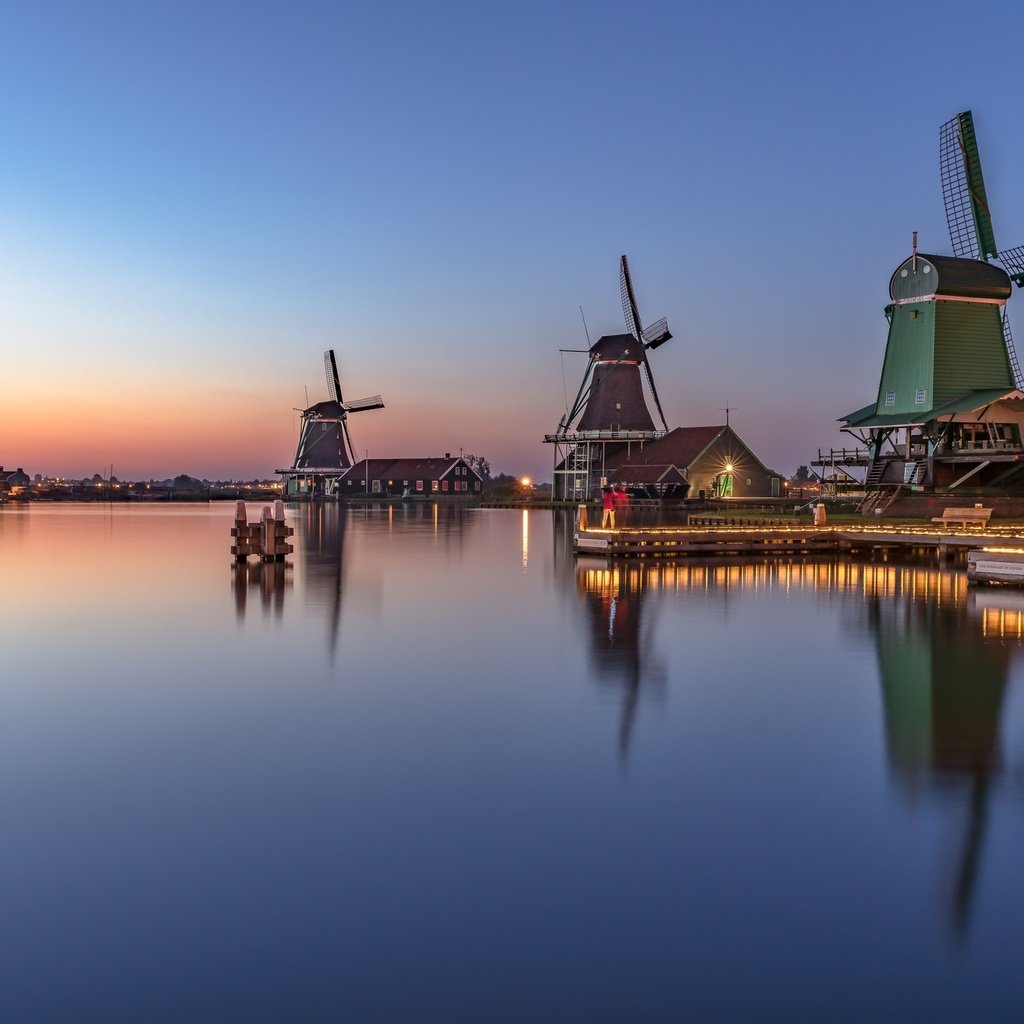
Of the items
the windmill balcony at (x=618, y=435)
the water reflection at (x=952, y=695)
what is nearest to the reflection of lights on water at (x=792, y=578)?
the water reflection at (x=952, y=695)

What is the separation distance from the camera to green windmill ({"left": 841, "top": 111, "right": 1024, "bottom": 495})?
37.8m

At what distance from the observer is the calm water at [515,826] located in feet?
15.1

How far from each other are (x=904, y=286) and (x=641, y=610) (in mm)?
27153

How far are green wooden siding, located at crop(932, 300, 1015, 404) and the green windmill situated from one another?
0.04 metres

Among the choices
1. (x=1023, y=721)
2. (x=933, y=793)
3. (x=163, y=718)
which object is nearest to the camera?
(x=933, y=793)

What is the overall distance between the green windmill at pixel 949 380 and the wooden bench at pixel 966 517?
131 inches

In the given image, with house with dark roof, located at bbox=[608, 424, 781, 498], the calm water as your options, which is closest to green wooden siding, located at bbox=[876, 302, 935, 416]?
house with dark roof, located at bbox=[608, 424, 781, 498]

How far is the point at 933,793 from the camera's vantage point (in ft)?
23.9

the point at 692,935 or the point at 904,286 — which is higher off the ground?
the point at 904,286

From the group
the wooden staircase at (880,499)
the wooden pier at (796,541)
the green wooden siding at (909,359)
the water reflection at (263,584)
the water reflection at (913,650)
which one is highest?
the green wooden siding at (909,359)

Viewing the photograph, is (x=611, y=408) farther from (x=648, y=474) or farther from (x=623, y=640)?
(x=623, y=640)

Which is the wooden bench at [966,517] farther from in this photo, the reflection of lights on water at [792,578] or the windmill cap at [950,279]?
the windmill cap at [950,279]

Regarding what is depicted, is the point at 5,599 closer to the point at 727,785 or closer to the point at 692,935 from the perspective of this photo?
the point at 727,785

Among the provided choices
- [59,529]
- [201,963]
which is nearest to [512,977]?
[201,963]
